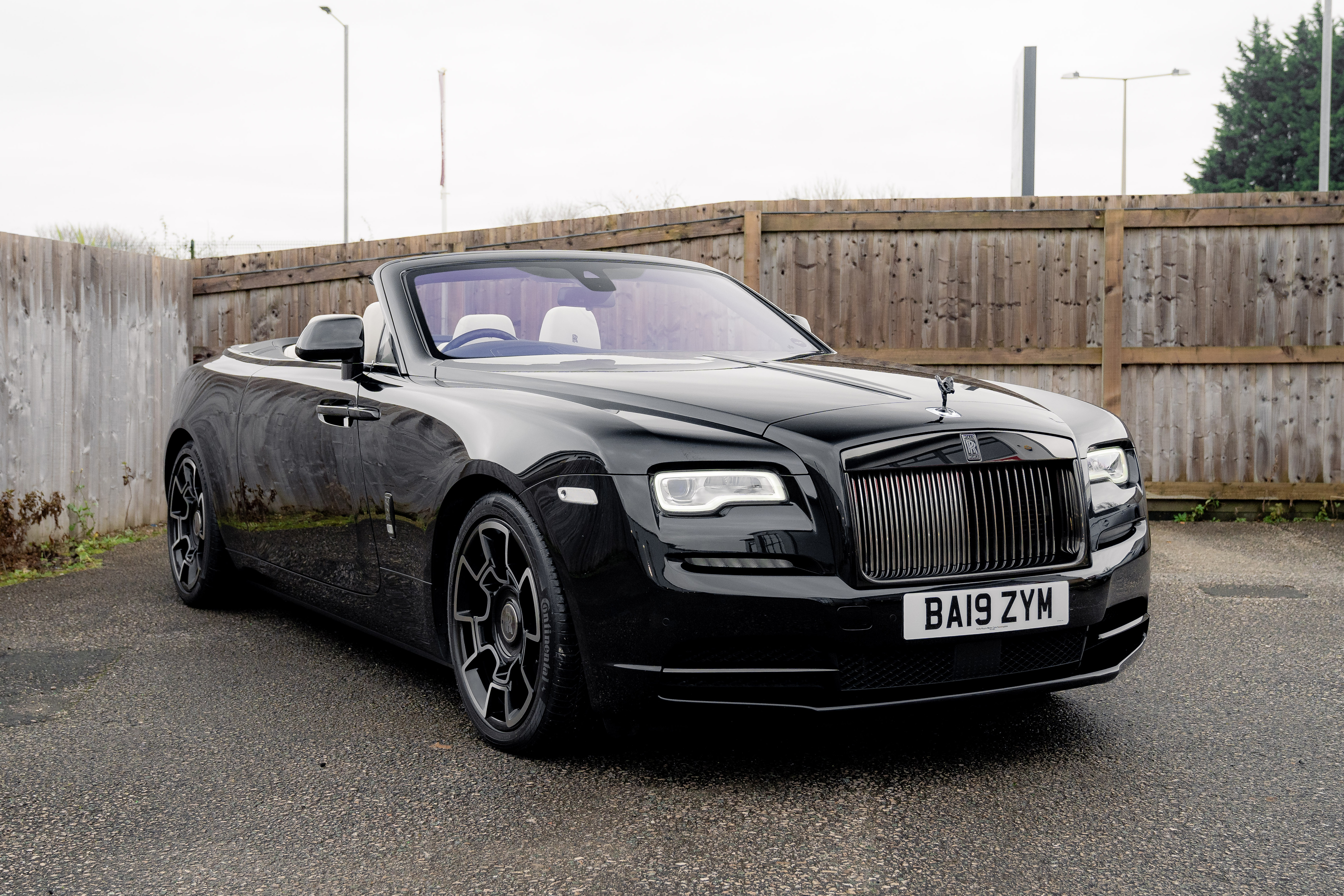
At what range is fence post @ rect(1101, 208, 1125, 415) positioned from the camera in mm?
8523

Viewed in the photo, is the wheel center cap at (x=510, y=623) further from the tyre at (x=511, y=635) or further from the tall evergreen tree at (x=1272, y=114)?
the tall evergreen tree at (x=1272, y=114)

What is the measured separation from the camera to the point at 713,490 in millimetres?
2967

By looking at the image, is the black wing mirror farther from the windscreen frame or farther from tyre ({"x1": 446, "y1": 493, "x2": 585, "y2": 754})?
tyre ({"x1": 446, "y1": 493, "x2": 585, "y2": 754})

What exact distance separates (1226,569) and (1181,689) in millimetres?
2825

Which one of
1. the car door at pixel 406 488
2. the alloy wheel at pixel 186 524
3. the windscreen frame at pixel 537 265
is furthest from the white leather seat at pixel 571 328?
the alloy wheel at pixel 186 524

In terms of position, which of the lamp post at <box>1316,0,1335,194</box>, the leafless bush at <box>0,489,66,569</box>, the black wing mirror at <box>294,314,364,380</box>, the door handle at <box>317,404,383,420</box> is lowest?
the leafless bush at <box>0,489,66,569</box>

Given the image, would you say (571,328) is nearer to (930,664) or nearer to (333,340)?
(333,340)

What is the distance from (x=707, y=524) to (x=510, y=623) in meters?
0.80

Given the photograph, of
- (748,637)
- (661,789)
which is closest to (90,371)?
(661,789)

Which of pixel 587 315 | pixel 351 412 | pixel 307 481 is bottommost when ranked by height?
pixel 307 481

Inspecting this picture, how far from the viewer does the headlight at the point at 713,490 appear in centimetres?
295

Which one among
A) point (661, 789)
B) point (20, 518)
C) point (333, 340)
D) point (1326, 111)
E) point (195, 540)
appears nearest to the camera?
point (661, 789)

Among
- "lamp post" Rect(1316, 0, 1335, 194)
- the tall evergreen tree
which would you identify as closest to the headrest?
"lamp post" Rect(1316, 0, 1335, 194)

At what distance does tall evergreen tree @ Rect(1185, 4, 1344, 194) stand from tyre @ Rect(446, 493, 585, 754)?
44.9 m
